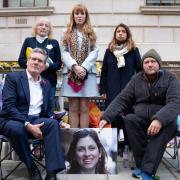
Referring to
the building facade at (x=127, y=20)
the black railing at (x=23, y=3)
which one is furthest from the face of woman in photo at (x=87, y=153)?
the black railing at (x=23, y=3)

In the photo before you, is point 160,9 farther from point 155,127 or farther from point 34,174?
point 34,174

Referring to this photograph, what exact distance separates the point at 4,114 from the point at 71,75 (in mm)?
1411

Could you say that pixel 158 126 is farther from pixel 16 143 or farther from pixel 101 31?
pixel 101 31

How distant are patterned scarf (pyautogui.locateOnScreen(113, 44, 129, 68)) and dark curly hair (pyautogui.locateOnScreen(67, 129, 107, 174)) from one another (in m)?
1.47

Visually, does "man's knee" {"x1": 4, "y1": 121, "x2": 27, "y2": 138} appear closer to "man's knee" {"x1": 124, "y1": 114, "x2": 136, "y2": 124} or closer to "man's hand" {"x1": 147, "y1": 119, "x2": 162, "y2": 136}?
"man's knee" {"x1": 124, "y1": 114, "x2": 136, "y2": 124}

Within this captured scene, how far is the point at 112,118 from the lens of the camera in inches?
216

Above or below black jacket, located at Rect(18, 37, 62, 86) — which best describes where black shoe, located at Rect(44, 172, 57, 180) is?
below

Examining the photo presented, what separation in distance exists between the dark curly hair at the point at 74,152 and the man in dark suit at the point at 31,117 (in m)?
0.44

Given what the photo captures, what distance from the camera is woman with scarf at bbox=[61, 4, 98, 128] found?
6.39m

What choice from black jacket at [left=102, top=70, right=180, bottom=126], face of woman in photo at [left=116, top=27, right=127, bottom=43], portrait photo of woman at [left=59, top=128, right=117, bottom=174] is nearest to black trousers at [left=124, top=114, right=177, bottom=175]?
black jacket at [left=102, top=70, right=180, bottom=126]

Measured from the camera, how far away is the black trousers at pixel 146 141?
5059mm

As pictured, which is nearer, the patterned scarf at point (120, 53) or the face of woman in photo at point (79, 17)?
the face of woman in photo at point (79, 17)

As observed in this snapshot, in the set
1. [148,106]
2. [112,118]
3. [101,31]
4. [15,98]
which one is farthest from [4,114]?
[101,31]

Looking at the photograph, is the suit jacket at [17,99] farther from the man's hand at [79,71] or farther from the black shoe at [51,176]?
the man's hand at [79,71]
